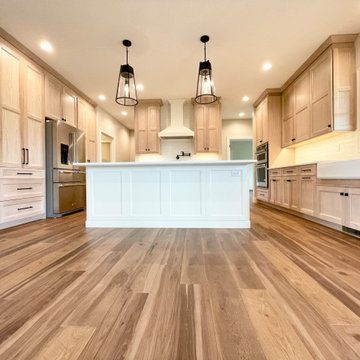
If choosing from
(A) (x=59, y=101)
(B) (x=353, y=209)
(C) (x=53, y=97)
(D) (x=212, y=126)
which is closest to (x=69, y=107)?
(A) (x=59, y=101)

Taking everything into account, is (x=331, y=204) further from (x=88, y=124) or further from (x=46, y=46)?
(x=88, y=124)

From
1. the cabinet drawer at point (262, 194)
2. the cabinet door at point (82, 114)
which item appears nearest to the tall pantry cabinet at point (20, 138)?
the cabinet door at point (82, 114)

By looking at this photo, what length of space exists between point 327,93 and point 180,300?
350 cm

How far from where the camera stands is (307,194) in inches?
116

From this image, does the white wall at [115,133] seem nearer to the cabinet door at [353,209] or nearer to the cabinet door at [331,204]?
the cabinet door at [331,204]

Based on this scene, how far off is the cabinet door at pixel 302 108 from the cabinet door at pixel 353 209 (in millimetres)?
1592

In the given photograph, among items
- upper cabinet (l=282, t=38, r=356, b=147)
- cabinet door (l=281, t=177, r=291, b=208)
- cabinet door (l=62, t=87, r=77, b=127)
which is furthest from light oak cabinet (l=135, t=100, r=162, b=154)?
upper cabinet (l=282, t=38, r=356, b=147)

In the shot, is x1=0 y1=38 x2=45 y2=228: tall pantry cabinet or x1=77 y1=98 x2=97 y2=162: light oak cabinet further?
x1=77 y1=98 x2=97 y2=162: light oak cabinet

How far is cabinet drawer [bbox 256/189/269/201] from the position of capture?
4365 mm

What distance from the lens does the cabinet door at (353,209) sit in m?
2.09

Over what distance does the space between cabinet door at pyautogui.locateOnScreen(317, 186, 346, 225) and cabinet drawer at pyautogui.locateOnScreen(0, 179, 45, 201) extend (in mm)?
4297

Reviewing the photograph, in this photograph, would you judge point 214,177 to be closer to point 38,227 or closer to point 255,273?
point 255,273

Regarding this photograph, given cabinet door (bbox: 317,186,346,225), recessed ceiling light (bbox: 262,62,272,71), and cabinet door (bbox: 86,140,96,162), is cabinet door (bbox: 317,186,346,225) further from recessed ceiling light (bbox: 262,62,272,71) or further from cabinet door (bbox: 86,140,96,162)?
cabinet door (bbox: 86,140,96,162)

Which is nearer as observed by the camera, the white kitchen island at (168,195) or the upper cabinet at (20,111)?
the white kitchen island at (168,195)
